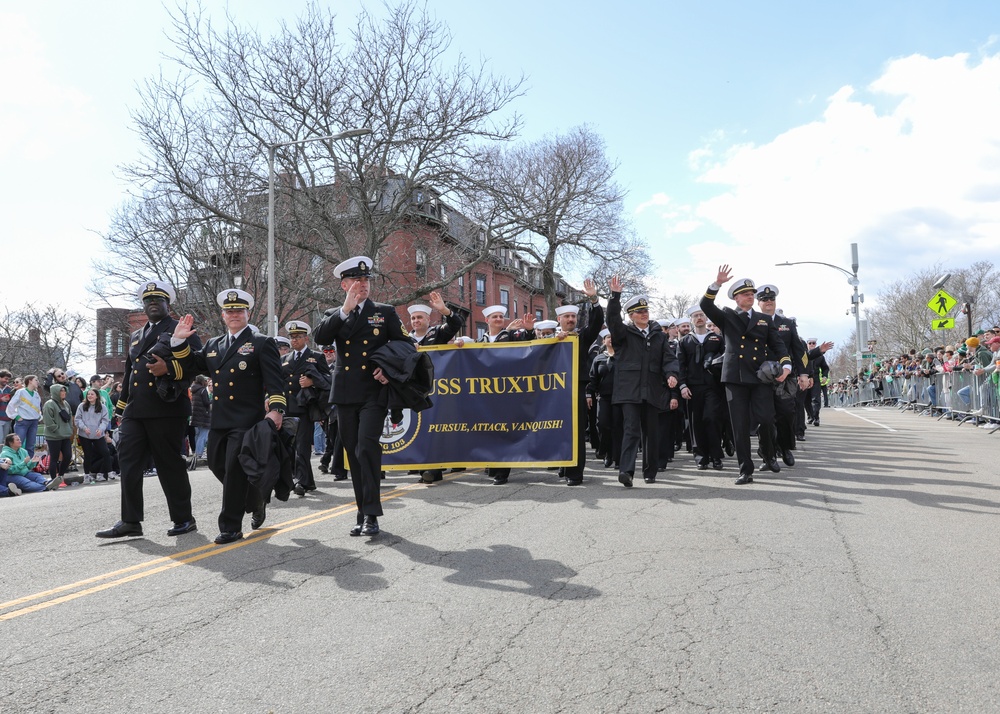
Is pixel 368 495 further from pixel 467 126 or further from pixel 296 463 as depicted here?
pixel 467 126

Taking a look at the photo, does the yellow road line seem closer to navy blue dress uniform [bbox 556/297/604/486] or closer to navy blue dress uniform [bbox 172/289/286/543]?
navy blue dress uniform [bbox 172/289/286/543]

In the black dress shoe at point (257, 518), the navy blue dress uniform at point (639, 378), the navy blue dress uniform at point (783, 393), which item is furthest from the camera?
the navy blue dress uniform at point (783, 393)

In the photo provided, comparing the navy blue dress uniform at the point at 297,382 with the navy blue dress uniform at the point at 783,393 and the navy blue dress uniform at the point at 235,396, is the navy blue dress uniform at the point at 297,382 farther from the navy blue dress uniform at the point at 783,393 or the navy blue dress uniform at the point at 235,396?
the navy blue dress uniform at the point at 783,393

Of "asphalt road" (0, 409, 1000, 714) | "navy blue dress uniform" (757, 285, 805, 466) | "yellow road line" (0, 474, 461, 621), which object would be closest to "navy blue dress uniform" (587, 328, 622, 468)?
"navy blue dress uniform" (757, 285, 805, 466)

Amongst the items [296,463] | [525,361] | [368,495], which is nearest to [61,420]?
[296,463]

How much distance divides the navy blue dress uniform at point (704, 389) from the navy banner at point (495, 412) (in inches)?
86.7

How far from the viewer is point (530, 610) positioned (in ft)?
14.7

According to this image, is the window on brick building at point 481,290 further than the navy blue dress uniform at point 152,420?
Yes

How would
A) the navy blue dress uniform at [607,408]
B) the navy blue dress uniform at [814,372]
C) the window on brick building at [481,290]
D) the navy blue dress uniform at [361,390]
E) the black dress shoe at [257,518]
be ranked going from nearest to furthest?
the navy blue dress uniform at [361,390] → the black dress shoe at [257,518] → the navy blue dress uniform at [607,408] → the navy blue dress uniform at [814,372] → the window on brick building at [481,290]

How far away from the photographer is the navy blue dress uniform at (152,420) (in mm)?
6867

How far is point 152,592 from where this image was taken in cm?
507

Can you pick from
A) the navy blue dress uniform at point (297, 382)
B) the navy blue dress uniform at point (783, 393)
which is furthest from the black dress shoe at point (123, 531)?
the navy blue dress uniform at point (783, 393)

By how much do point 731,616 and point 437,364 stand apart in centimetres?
686

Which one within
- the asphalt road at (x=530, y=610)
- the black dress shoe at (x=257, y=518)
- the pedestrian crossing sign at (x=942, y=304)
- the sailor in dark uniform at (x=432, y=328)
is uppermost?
the pedestrian crossing sign at (x=942, y=304)
